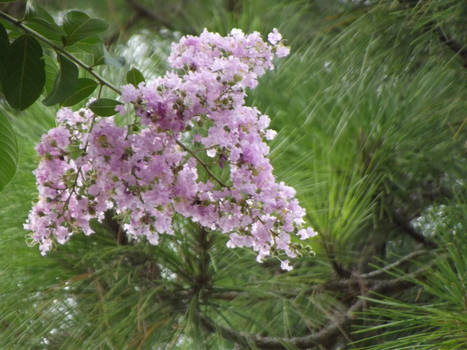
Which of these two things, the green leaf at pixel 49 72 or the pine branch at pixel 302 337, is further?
the pine branch at pixel 302 337

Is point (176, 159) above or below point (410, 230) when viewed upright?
below

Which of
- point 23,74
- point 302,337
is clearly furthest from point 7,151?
point 302,337

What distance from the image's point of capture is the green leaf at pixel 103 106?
39 centimetres

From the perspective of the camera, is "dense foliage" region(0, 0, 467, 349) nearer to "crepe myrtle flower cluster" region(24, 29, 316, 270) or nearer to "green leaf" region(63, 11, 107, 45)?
"crepe myrtle flower cluster" region(24, 29, 316, 270)

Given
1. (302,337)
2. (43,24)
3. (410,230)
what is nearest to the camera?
(43,24)

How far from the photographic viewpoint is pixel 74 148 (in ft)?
1.39

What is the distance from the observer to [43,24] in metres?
0.35

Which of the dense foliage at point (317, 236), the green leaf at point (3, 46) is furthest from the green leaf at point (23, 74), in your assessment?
the dense foliage at point (317, 236)

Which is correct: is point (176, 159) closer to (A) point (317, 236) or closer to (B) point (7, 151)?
(B) point (7, 151)

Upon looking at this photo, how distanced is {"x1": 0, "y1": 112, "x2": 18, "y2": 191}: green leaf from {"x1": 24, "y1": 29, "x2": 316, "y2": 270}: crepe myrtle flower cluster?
1.0 inches

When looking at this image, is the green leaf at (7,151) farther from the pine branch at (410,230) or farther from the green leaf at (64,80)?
the pine branch at (410,230)

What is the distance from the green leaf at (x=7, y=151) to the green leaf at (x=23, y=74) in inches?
1.2

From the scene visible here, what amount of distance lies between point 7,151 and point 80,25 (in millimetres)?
95

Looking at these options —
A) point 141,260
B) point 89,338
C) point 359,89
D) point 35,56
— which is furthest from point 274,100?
point 35,56
